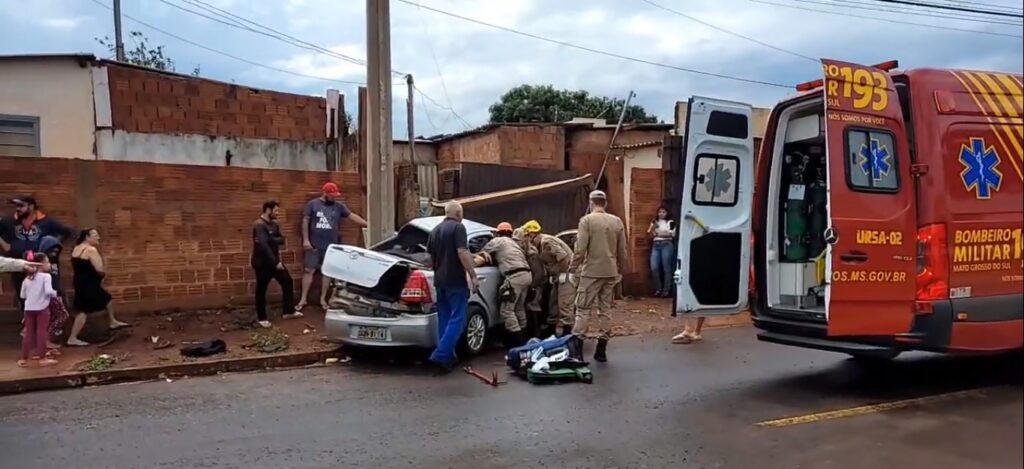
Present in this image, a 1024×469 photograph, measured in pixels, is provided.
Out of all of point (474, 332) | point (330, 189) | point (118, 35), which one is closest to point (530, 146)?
point (330, 189)

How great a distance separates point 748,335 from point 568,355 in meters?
3.55

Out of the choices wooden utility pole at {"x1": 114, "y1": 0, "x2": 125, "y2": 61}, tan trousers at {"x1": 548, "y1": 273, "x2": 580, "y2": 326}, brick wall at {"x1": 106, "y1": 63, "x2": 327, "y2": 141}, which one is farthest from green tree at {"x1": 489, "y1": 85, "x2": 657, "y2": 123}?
tan trousers at {"x1": 548, "y1": 273, "x2": 580, "y2": 326}

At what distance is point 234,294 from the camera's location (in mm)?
10781

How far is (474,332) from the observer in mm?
8867

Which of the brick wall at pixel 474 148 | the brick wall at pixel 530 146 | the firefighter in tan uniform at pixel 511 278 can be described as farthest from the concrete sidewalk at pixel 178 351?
the brick wall at pixel 474 148

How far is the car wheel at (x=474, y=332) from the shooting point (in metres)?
8.77

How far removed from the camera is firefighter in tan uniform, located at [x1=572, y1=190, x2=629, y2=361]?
8375 mm

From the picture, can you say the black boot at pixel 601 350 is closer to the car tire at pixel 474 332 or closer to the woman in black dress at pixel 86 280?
the car tire at pixel 474 332

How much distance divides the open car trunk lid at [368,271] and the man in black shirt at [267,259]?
1652 mm

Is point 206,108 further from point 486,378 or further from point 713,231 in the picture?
point 713,231

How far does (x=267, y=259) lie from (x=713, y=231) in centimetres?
552

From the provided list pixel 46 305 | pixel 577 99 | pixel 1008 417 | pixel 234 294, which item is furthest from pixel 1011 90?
pixel 577 99

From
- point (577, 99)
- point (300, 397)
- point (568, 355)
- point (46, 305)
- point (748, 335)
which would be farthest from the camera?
point (577, 99)

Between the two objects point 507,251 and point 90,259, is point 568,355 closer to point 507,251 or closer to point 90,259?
point 507,251
